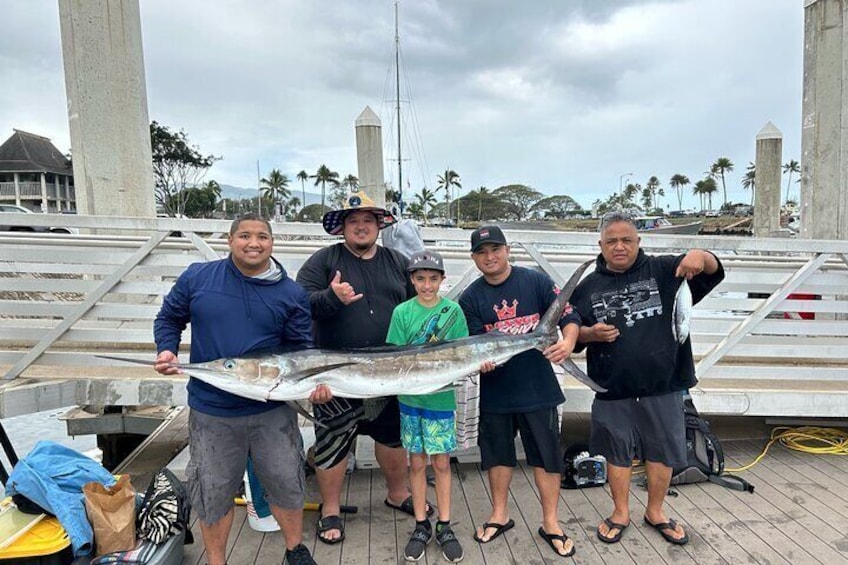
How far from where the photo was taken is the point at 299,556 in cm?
274

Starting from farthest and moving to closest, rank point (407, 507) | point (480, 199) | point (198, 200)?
point (480, 199) < point (198, 200) < point (407, 507)

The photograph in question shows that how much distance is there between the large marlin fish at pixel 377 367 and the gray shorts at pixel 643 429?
0.37m

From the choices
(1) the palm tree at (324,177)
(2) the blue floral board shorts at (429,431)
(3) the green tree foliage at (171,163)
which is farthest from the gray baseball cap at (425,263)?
(1) the palm tree at (324,177)

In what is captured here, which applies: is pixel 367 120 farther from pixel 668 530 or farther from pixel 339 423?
pixel 668 530

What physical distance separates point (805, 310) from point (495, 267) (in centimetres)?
287

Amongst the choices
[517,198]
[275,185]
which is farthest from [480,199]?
[275,185]

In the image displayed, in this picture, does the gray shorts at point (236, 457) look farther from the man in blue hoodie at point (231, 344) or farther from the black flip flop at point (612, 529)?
the black flip flop at point (612, 529)

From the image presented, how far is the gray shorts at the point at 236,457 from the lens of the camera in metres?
2.51

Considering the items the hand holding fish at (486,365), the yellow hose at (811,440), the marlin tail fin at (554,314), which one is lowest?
the yellow hose at (811,440)

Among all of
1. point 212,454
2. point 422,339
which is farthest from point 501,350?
point 212,454

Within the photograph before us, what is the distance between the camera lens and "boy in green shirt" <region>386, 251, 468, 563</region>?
9.24ft

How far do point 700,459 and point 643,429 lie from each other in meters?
1.16

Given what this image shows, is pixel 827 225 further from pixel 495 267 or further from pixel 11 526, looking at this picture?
pixel 11 526

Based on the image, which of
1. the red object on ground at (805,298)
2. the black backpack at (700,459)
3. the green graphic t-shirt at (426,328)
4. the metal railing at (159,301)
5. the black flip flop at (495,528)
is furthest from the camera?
the red object on ground at (805,298)
